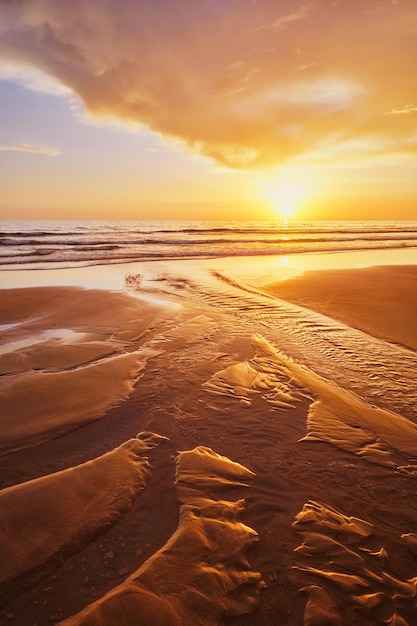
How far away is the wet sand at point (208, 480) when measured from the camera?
2137 mm

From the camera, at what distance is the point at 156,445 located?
3.60 metres

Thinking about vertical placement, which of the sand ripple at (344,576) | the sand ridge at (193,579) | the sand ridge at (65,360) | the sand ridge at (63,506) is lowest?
the sand ripple at (344,576)

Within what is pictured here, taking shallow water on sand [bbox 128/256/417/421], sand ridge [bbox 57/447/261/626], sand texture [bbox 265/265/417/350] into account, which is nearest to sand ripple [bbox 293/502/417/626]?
sand ridge [bbox 57/447/261/626]

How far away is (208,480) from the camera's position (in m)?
3.11

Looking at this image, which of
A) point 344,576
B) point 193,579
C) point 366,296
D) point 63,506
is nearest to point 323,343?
point 344,576

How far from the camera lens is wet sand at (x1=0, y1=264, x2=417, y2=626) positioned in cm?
214

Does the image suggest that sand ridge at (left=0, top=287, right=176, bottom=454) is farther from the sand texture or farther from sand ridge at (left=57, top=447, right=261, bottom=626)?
the sand texture

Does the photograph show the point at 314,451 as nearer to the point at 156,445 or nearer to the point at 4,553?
the point at 156,445

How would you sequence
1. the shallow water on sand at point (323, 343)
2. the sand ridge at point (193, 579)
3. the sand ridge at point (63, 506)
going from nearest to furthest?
1. the sand ridge at point (193, 579)
2. the sand ridge at point (63, 506)
3. the shallow water on sand at point (323, 343)

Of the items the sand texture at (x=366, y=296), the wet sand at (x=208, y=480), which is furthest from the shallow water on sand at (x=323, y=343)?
the sand texture at (x=366, y=296)

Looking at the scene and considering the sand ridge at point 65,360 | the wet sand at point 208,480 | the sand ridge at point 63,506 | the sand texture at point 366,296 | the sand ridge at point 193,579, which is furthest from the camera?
the sand texture at point 366,296

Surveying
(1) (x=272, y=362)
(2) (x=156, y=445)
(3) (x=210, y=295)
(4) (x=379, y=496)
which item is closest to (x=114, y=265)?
(3) (x=210, y=295)

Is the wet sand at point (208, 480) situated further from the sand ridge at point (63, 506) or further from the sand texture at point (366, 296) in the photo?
the sand texture at point (366, 296)

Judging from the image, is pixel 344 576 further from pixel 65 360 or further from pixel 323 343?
pixel 65 360
